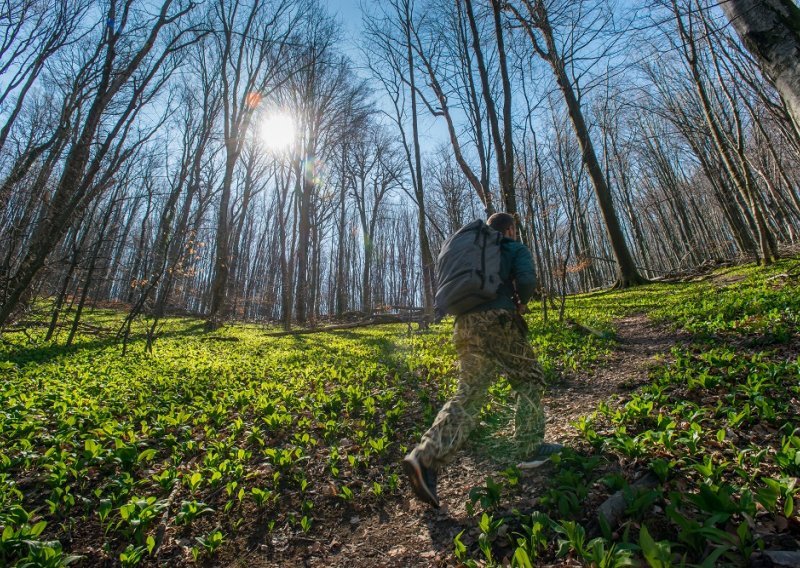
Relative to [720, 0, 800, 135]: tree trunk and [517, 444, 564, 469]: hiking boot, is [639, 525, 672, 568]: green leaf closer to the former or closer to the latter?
[517, 444, 564, 469]: hiking boot

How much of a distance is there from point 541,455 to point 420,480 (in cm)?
119

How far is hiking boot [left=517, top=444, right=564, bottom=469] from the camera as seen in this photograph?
9.60 ft

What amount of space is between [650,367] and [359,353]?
6.31 meters

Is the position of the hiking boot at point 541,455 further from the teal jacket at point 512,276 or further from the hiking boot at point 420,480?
the teal jacket at point 512,276

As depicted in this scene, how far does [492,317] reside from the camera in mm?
3104

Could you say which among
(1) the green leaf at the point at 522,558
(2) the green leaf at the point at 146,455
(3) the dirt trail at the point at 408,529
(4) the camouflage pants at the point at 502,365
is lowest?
(3) the dirt trail at the point at 408,529

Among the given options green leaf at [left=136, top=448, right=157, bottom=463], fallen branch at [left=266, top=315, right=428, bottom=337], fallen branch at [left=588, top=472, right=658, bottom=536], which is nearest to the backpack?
fallen branch at [left=588, top=472, right=658, bottom=536]

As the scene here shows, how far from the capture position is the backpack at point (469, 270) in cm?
305

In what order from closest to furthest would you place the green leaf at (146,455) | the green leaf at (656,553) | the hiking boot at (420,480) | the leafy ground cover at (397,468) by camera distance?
the green leaf at (656,553), the leafy ground cover at (397,468), the hiking boot at (420,480), the green leaf at (146,455)

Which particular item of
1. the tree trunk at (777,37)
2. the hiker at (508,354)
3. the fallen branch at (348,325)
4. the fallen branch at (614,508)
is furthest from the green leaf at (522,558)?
the fallen branch at (348,325)

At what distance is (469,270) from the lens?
310 cm

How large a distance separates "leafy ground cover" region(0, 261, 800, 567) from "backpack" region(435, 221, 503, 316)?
4.76 feet

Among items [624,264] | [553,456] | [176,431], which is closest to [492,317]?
[553,456]

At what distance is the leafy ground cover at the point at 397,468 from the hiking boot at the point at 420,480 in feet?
1.18
